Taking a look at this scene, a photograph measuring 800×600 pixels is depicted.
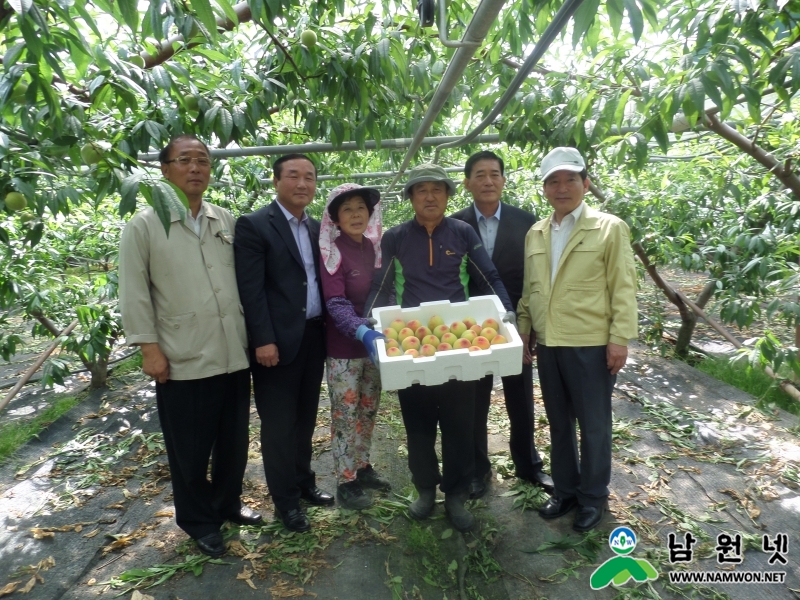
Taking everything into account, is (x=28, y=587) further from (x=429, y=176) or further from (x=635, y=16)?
(x=635, y=16)

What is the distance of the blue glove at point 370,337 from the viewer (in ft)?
6.79

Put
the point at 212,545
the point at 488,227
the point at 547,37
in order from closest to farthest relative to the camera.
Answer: the point at 547,37 < the point at 212,545 < the point at 488,227

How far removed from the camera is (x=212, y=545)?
7.87ft

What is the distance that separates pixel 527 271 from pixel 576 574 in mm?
1357

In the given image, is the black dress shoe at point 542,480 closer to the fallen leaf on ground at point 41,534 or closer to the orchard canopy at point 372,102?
the orchard canopy at point 372,102

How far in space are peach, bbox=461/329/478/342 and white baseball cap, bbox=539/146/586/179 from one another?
0.80m

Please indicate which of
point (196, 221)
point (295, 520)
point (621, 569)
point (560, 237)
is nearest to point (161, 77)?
point (196, 221)

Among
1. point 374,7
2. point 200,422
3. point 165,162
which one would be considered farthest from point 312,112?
point 200,422

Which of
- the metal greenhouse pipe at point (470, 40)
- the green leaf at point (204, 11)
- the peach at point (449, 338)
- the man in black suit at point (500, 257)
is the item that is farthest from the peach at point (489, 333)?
the green leaf at point (204, 11)

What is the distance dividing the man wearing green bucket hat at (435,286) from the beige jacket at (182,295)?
0.66m

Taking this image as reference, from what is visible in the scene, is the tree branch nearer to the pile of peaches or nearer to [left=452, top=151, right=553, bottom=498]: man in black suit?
[left=452, top=151, right=553, bottom=498]: man in black suit

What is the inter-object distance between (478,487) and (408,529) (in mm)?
482

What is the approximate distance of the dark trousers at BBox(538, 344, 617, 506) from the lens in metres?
2.38

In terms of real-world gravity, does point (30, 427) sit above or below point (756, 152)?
below
